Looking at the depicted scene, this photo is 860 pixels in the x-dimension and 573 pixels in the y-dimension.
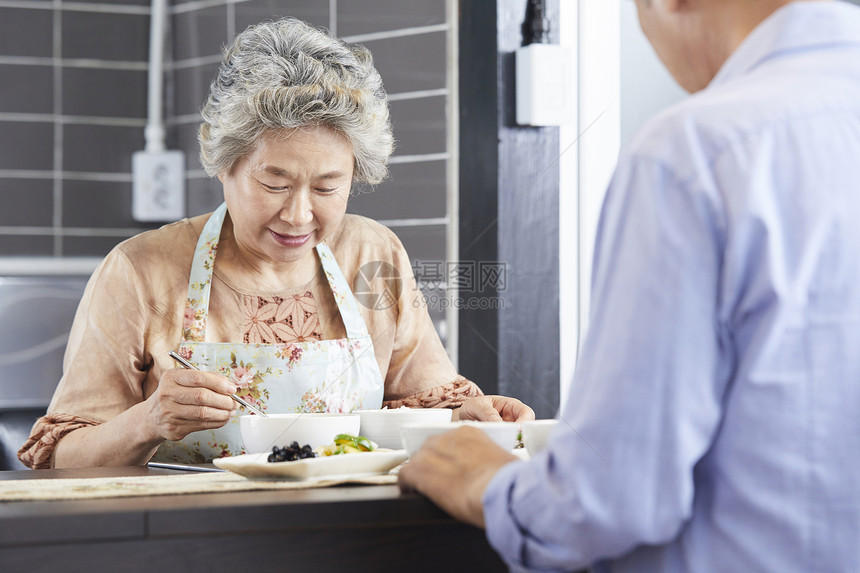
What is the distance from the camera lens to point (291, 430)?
103 centimetres

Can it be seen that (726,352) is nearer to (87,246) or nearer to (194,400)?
(194,400)

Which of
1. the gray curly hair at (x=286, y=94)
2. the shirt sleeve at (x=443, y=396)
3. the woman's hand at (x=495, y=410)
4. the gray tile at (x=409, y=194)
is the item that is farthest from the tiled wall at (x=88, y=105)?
the woman's hand at (x=495, y=410)

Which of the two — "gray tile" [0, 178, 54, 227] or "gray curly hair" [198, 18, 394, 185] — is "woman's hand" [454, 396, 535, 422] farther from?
"gray tile" [0, 178, 54, 227]

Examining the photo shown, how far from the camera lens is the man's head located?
695mm

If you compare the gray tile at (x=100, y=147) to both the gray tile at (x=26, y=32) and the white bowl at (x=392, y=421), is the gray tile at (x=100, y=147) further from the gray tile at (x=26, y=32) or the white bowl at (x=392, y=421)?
the white bowl at (x=392, y=421)

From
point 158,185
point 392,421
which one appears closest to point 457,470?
point 392,421

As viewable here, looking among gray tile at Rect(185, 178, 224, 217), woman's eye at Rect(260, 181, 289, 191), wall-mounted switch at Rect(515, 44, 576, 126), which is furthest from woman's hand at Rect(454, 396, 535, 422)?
gray tile at Rect(185, 178, 224, 217)

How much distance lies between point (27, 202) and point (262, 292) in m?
1.08

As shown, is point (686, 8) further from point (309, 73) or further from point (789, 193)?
point (309, 73)

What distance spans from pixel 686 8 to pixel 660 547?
42cm

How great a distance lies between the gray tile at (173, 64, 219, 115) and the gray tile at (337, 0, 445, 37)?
0.44 meters

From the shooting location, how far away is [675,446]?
58cm

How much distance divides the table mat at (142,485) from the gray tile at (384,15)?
1.41 m

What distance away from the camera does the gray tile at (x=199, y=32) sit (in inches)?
93.4
